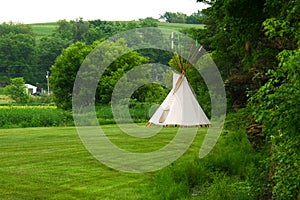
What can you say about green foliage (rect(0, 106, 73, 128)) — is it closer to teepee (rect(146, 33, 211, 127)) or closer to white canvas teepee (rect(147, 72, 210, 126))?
teepee (rect(146, 33, 211, 127))

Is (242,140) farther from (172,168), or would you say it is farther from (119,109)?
(119,109)

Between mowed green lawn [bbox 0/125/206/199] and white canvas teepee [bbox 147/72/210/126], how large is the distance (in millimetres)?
5581

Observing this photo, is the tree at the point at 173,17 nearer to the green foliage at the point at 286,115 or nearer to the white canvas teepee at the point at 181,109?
the white canvas teepee at the point at 181,109

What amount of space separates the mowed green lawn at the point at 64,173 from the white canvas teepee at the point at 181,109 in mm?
5581

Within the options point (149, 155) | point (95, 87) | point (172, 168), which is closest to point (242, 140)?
point (149, 155)

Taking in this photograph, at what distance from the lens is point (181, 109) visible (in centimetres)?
2555

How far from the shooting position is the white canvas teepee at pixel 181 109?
25250 mm

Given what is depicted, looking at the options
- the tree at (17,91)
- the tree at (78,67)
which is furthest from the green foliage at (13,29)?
the tree at (78,67)

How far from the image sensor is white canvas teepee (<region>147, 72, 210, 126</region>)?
25.2 meters

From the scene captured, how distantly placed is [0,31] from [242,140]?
11889cm

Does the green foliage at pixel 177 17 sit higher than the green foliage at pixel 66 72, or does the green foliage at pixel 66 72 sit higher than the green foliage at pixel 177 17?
the green foliage at pixel 177 17

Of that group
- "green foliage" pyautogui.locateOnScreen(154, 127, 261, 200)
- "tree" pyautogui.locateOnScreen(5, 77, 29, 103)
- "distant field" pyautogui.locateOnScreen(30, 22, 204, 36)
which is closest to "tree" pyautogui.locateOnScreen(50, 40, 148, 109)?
"tree" pyautogui.locateOnScreen(5, 77, 29, 103)

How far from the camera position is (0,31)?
124625 millimetres

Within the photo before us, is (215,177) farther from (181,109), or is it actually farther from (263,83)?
(181,109)
